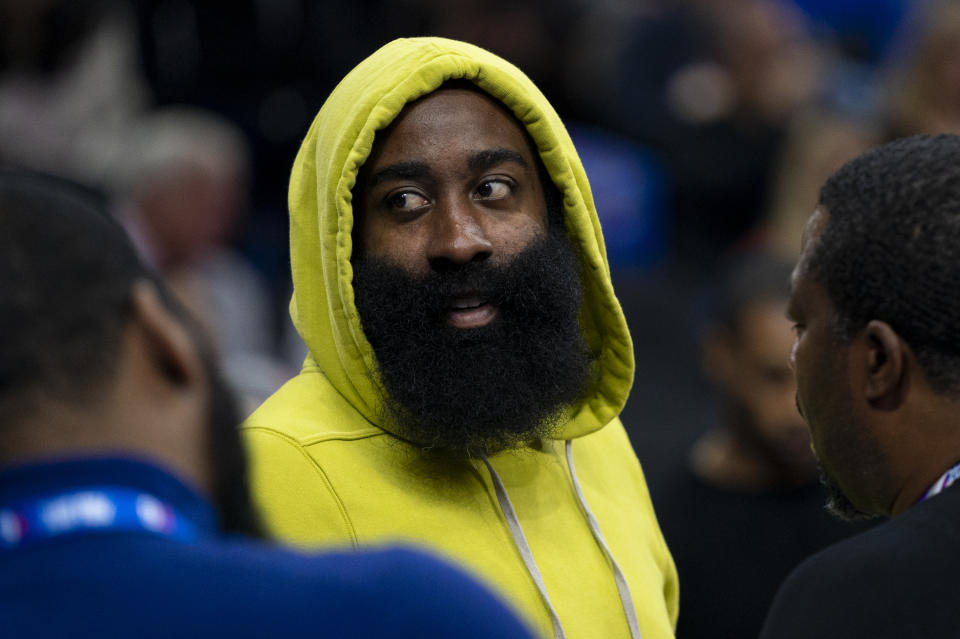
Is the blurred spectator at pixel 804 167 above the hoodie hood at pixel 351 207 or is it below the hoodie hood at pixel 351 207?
below

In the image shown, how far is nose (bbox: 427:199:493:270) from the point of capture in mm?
2428

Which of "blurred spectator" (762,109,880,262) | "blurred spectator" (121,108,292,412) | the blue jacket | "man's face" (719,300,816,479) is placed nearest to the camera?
the blue jacket

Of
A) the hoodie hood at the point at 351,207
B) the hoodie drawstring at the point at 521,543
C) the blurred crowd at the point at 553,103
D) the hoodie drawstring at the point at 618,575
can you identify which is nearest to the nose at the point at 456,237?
the hoodie hood at the point at 351,207

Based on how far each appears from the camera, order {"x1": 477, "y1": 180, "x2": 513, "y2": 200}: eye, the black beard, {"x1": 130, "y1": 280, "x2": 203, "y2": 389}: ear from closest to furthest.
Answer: {"x1": 130, "y1": 280, "x2": 203, "y2": 389}: ear → the black beard → {"x1": 477, "y1": 180, "x2": 513, "y2": 200}: eye

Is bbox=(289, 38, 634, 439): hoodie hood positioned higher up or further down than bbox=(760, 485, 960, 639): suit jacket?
higher up

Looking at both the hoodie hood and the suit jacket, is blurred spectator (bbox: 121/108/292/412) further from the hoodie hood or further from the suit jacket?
the suit jacket

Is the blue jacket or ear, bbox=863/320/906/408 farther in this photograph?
ear, bbox=863/320/906/408

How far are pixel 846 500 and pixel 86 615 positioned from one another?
1543 millimetres

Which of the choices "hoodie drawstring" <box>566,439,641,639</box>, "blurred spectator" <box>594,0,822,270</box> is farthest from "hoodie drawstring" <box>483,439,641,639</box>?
"blurred spectator" <box>594,0,822,270</box>

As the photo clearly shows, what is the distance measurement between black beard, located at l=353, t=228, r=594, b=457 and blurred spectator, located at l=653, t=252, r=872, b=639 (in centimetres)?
122

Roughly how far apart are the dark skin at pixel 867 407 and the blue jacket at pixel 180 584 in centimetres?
100

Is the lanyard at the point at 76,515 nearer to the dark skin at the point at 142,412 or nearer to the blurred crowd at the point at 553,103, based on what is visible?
the dark skin at the point at 142,412

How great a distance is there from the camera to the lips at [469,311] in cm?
249

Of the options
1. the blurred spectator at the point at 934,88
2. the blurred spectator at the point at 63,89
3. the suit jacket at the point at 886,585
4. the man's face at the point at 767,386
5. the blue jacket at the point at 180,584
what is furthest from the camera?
the blurred spectator at the point at 63,89
